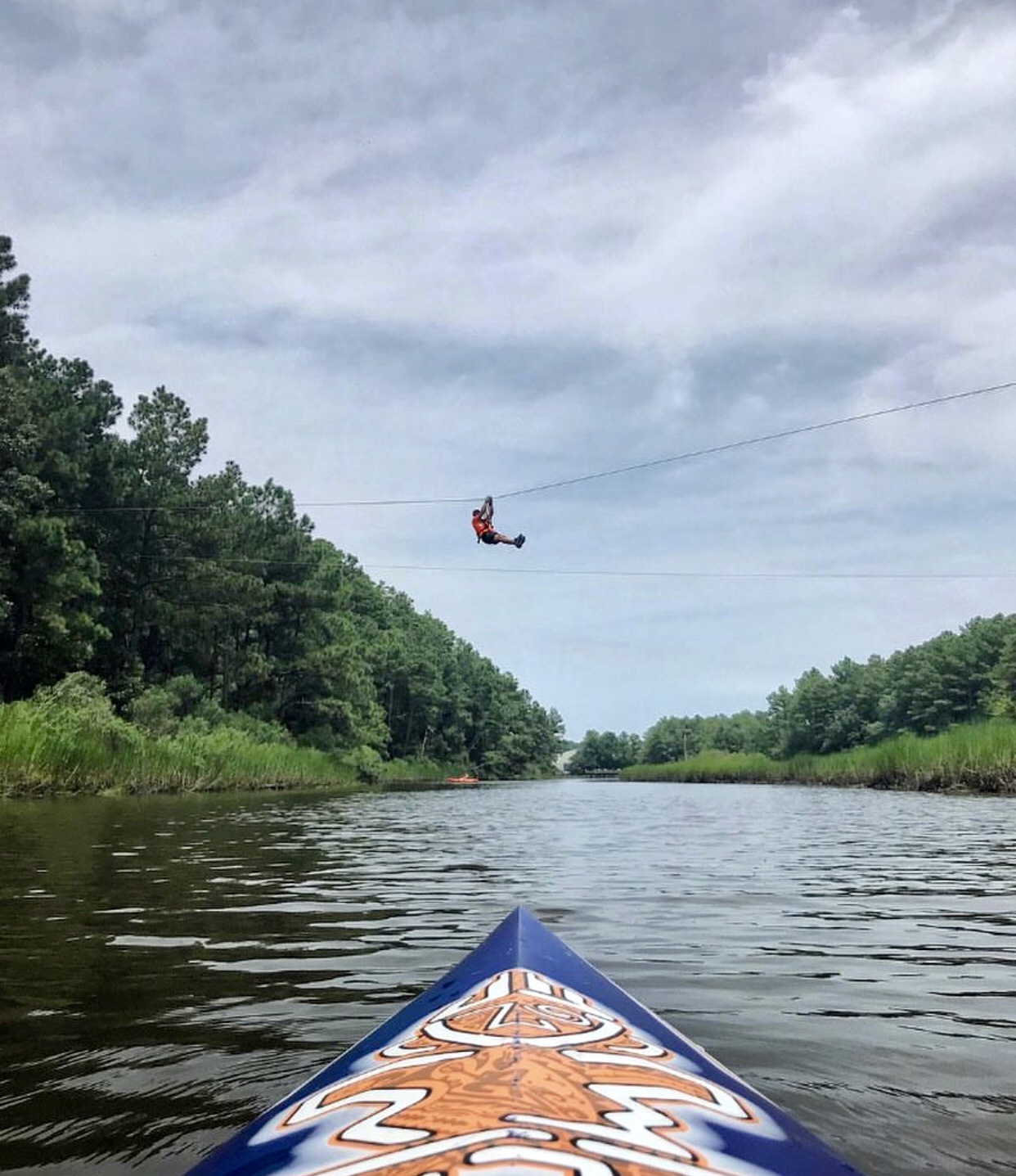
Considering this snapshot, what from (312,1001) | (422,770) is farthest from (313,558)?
(312,1001)

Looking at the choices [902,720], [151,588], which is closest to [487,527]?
[151,588]

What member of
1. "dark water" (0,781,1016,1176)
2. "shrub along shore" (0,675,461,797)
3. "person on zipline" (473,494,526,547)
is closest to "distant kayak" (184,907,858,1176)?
"dark water" (0,781,1016,1176)

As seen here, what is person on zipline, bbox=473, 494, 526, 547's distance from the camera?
1428 centimetres

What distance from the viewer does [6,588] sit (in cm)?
2764

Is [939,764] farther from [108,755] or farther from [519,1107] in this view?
[519,1107]

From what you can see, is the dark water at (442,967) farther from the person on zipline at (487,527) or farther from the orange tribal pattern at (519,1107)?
the person on zipline at (487,527)

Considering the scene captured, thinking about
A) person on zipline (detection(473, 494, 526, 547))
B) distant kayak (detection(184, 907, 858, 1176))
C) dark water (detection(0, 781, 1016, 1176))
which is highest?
person on zipline (detection(473, 494, 526, 547))

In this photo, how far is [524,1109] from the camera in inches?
64.8

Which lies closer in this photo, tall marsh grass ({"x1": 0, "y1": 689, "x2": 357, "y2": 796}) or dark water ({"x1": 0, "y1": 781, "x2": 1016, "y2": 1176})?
dark water ({"x1": 0, "y1": 781, "x2": 1016, "y2": 1176})

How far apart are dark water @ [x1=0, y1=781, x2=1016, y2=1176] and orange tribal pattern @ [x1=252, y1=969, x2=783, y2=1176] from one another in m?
0.63

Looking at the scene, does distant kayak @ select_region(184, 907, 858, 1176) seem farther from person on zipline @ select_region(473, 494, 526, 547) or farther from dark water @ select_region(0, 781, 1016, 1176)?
person on zipline @ select_region(473, 494, 526, 547)

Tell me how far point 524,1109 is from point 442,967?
10.3 feet

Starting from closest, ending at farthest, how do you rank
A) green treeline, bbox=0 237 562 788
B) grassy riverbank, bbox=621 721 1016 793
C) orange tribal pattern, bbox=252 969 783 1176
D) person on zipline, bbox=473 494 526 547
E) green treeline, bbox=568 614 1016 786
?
orange tribal pattern, bbox=252 969 783 1176 → person on zipline, bbox=473 494 526 547 → grassy riverbank, bbox=621 721 1016 793 → green treeline, bbox=568 614 1016 786 → green treeline, bbox=0 237 562 788

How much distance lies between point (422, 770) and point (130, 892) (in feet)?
207
